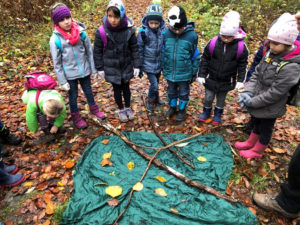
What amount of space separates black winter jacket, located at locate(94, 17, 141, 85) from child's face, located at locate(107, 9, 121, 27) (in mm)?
154

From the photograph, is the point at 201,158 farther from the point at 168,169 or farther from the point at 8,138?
the point at 8,138

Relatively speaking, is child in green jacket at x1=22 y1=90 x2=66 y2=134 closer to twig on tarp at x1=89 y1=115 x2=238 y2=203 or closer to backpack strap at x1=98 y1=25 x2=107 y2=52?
twig on tarp at x1=89 y1=115 x2=238 y2=203

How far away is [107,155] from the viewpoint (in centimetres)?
338

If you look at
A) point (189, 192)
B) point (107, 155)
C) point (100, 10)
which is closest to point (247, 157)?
point (189, 192)

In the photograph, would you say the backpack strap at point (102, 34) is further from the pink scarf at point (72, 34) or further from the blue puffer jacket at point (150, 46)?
the blue puffer jacket at point (150, 46)

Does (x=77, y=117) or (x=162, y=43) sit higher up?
(x=162, y=43)

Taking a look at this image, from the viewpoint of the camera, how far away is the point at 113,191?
2797mm

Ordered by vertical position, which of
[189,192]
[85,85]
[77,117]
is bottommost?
[189,192]

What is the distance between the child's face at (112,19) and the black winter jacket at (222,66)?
1.51m

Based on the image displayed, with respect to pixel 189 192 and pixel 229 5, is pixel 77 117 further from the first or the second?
pixel 229 5

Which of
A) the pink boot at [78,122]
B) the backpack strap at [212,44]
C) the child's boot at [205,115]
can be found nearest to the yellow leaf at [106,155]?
the pink boot at [78,122]

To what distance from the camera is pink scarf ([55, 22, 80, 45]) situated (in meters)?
3.09

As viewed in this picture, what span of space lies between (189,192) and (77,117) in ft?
8.16

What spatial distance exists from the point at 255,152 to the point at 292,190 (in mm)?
1024
